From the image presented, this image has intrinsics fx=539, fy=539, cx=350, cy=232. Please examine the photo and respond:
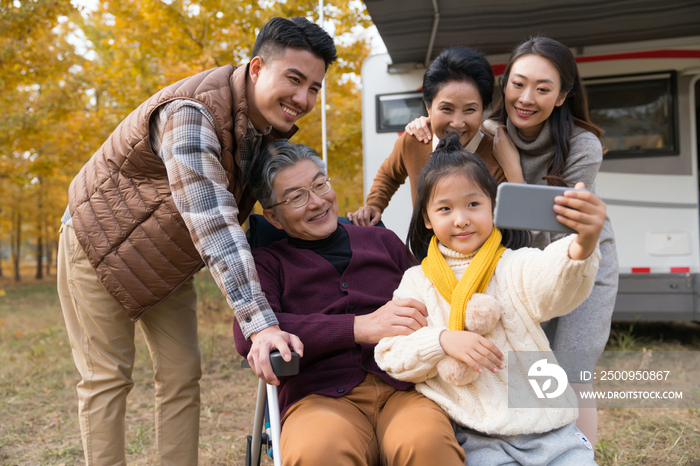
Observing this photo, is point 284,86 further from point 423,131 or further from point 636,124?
point 636,124

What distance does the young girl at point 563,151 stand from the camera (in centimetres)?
208

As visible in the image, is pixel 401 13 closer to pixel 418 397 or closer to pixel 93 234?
pixel 93 234

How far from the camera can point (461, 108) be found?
223cm

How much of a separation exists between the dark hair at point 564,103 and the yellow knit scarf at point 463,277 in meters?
0.53

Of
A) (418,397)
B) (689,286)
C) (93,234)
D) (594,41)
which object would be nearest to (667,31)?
(594,41)

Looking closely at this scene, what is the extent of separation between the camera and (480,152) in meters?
2.29

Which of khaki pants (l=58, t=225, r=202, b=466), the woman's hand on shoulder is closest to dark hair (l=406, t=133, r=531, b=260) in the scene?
the woman's hand on shoulder

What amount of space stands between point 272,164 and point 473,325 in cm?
105

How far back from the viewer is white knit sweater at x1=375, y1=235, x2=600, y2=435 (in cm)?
153

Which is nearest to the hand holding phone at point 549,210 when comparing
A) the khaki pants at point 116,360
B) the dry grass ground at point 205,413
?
the khaki pants at point 116,360

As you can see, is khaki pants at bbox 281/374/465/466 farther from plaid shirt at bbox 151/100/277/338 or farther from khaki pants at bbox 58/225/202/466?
khaki pants at bbox 58/225/202/466

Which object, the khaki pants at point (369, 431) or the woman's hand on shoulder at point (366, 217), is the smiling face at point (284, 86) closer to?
the woman's hand on shoulder at point (366, 217)

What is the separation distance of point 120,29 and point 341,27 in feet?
8.81

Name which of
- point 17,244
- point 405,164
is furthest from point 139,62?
point 17,244
